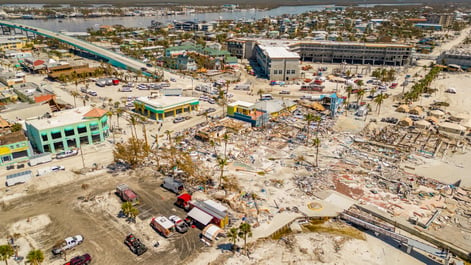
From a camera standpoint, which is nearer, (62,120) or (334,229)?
(334,229)

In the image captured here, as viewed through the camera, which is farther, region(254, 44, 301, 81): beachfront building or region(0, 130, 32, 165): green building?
region(254, 44, 301, 81): beachfront building

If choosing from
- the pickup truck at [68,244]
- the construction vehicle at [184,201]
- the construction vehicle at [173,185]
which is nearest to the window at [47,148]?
the construction vehicle at [173,185]

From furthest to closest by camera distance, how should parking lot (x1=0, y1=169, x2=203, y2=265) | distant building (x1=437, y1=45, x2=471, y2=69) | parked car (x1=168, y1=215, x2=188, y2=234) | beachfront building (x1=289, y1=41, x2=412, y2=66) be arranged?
beachfront building (x1=289, y1=41, x2=412, y2=66) < distant building (x1=437, y1=45, x2=471, y2=69) < parked car (x1=168, y1=215, x2=188, y2=234) < parking lot (x1=0, y1=169, x2=203, y2=265)

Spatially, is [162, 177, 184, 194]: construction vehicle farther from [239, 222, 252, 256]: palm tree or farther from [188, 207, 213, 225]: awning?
[239, 222, 252, 256]: palm tree

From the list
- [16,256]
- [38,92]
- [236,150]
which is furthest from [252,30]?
[16,256]

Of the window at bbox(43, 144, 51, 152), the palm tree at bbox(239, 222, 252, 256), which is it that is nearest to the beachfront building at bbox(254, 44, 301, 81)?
the window at bbox(43, 144, 51, 152)

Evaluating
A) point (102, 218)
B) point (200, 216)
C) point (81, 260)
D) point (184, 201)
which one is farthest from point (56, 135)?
point (200, 216)

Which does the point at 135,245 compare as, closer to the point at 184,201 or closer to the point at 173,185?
the point at 184,201
